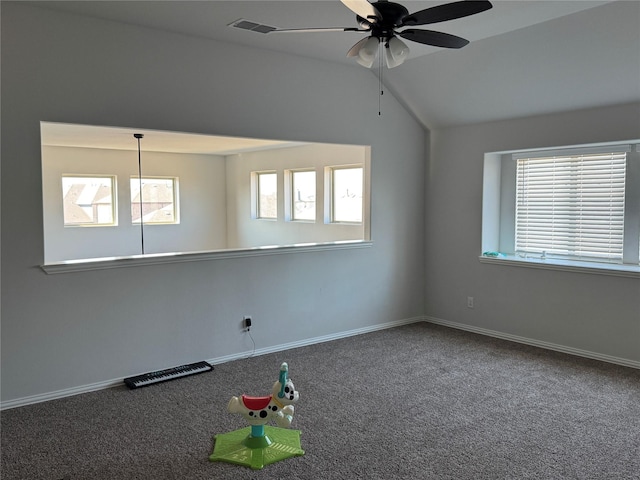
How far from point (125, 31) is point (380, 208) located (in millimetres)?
2961

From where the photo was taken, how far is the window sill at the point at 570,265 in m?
4.38

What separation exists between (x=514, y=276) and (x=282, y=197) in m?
4.55

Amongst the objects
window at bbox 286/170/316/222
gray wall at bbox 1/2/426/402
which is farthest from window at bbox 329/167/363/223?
gray wall at bbox 1/2/426/402

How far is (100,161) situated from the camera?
8.85 m

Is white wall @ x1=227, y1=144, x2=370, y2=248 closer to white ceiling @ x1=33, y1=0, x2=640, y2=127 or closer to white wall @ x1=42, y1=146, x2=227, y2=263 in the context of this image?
white wall @ x1=42, y1=146, x2=227, y2=263


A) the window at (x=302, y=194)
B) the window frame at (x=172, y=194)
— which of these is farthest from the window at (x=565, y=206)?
the window frame at (x=172, y=194)

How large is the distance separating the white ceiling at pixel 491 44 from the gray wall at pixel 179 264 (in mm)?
187

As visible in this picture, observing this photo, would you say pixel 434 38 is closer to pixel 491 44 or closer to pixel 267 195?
pixel 491 44

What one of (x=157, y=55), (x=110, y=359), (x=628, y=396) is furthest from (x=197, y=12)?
(x=628, y=396)

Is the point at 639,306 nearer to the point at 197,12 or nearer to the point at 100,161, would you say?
the point at 197,12

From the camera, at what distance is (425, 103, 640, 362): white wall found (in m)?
4.40

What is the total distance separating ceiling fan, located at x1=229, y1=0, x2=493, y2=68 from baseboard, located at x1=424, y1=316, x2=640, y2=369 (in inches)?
124

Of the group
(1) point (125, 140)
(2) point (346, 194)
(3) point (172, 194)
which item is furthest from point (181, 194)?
(2) point (346, 194)

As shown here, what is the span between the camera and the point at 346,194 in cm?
768
